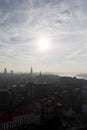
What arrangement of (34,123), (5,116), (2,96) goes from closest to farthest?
(5,116) < (34,123) < (2,96)

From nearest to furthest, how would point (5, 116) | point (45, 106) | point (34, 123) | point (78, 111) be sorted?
1. point (5, 116)
2. point (34, 123)
3. point (45, 106)
4. point (78, 111)

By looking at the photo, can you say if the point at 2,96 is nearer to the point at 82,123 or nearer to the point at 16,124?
the point at 16,124

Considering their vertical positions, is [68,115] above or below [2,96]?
below

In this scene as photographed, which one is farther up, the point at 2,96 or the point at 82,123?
the point at 2,96

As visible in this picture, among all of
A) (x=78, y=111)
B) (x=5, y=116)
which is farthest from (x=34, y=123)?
(x=78, y=111)

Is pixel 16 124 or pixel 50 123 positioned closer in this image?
pixel 16 124

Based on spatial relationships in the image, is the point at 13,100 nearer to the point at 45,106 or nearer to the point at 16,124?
the point at 45,106

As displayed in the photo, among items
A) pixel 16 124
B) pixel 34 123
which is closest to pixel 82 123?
pixel 34 123

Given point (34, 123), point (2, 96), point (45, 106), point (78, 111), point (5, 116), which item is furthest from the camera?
point (2, 96)

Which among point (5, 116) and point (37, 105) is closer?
point (5, 116)
